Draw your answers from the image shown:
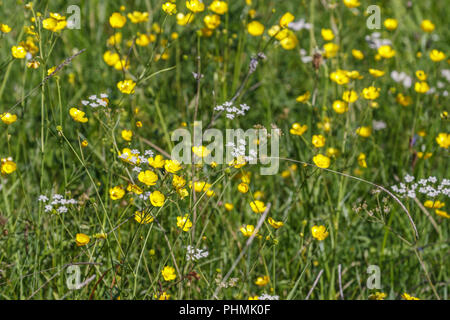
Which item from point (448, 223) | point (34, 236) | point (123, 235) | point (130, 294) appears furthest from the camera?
point (448, 223)

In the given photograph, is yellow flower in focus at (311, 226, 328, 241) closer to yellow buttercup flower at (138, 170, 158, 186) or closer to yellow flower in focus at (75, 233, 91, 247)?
yellow buttercup flower at (138, 170, 158, 186)

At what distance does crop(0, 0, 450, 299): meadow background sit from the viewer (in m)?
1.65

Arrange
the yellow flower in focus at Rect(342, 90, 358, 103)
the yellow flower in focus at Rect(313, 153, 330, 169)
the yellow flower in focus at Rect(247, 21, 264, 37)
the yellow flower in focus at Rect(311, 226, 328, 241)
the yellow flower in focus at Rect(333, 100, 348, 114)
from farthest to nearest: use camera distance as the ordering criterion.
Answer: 1. the yellow flower in focus at Rect(247, 21, 264, 37)
2. the yellow flower in focus at Rect(333, 100, 348, 114)
3. the yellow flower in focus at Rect(342, 90, 358, 103)
4. the yellow flower in focus at Rect(313, 153, 330, 169)
5. the yellow flower in focus at Rect(311, 226, 328, 241)

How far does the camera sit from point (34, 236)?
1812 mm

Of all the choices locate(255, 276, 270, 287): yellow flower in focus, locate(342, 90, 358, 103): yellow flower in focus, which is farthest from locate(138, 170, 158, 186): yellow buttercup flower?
locate(342, 90, 358, 103): yellow flower in focus

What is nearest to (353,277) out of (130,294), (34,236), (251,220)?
(251,220)

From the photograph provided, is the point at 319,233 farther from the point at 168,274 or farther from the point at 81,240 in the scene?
the point at 81,240

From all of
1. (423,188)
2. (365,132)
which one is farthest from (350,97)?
(423,188)

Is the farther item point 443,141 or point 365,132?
point 365,132

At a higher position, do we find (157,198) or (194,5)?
(194,5)

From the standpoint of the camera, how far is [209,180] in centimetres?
177

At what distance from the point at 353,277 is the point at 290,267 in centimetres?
25

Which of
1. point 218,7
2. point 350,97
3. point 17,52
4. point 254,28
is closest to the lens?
point 17,52
